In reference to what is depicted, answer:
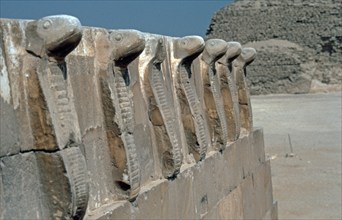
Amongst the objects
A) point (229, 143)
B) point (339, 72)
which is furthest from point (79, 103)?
point (339, 72)

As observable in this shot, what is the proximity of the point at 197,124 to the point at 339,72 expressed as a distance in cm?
6696

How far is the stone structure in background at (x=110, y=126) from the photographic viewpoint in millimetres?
4566

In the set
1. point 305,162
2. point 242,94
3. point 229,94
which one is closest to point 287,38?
point 305,162

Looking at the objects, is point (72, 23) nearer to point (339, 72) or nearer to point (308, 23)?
point (339, 72)

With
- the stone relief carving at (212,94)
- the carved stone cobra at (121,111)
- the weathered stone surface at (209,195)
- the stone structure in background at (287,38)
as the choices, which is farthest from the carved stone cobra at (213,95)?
the stone structure in background at (287,38)

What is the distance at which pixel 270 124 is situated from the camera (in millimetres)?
29609

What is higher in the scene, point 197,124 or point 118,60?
point 118,60

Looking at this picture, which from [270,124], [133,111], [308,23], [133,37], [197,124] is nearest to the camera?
[133,37]

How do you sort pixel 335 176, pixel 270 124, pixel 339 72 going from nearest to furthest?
pixel 335 176 < pixel 270 124 < pixel 339 72

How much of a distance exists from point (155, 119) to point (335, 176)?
934 centimetres

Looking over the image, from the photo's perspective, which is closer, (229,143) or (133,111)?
(133,111)

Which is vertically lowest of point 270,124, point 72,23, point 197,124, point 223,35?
point 223,35

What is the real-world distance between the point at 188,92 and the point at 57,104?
3.01 m

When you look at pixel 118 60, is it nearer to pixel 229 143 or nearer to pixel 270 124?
pixel 229 143
